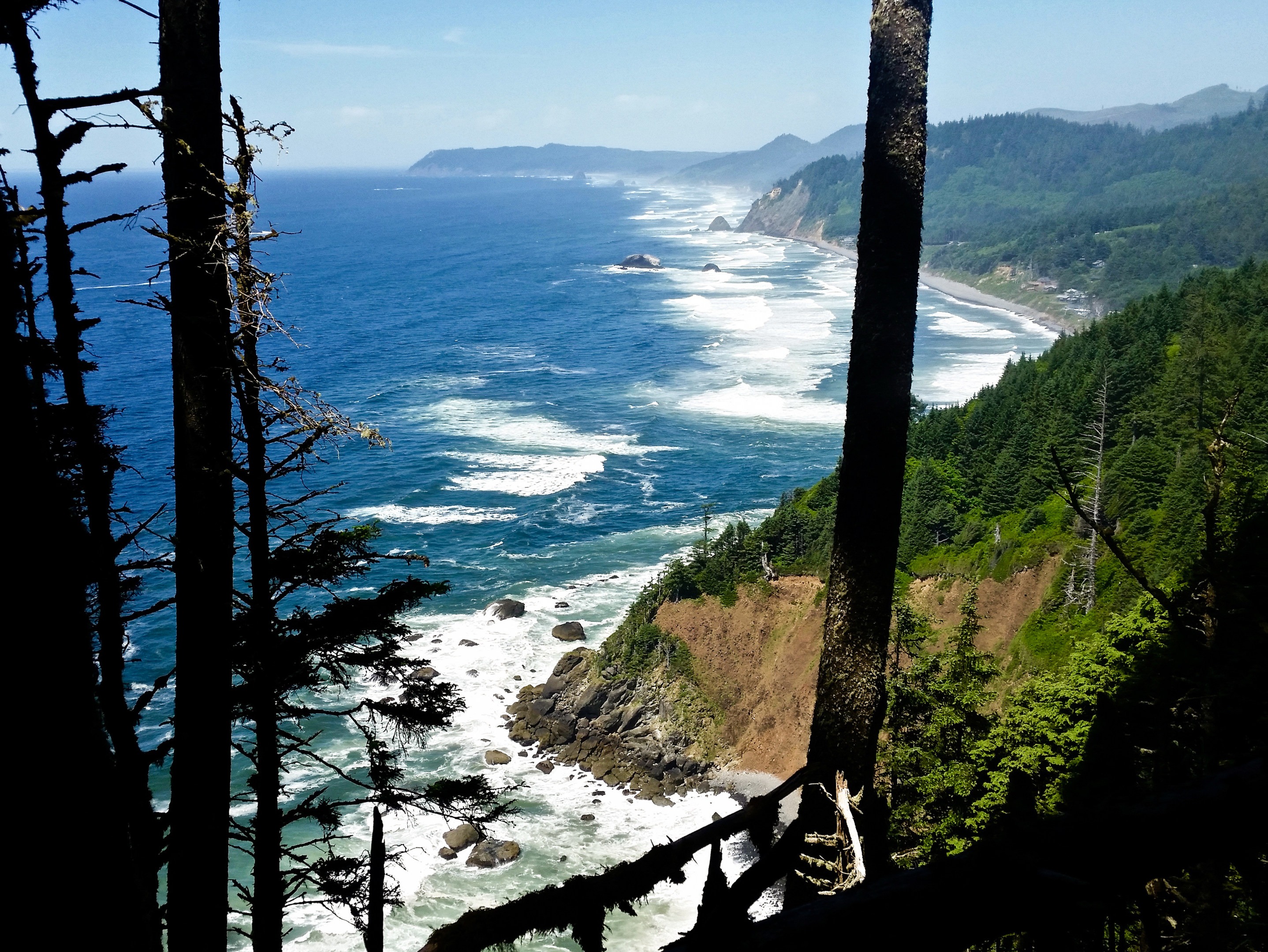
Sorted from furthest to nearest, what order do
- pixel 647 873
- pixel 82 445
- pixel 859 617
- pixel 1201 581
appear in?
1. pixel 82 445
2. pixel 859 617
3. pixel 1201 581
4. pixel 647 873

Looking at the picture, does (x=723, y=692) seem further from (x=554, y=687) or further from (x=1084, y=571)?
(x=1084, y=571)

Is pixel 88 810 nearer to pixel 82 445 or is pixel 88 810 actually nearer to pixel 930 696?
pixel 82 445

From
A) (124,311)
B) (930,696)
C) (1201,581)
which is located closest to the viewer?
(1201,581)

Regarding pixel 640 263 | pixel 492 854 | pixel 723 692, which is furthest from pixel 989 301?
pixel 492 854

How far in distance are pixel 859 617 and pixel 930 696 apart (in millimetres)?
18084

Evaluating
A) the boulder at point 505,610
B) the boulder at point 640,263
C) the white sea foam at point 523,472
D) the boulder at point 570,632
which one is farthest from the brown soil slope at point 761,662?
the boulder at point 640,263

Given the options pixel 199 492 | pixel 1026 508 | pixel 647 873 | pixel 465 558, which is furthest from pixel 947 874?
pixel 1026 508

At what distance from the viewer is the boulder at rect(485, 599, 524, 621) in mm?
37938

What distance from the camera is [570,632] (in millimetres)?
36812

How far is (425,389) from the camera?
69000 millimetres

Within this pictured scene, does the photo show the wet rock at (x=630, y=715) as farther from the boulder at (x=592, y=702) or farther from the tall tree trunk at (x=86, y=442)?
the tall tree trunk at (x=86, y=442)

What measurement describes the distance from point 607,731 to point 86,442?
2687 centimetres

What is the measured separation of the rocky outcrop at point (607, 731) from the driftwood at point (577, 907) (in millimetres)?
27426

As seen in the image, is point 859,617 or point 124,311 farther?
point 124,311
